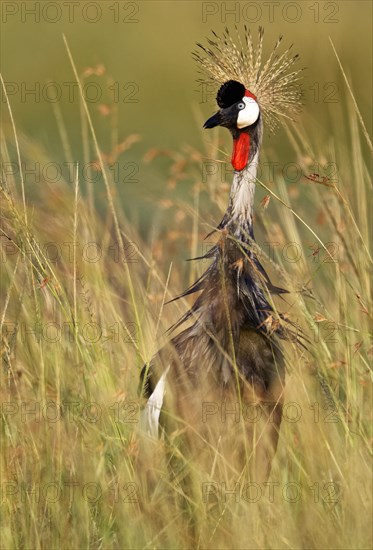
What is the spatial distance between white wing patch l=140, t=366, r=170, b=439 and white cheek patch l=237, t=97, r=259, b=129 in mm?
907

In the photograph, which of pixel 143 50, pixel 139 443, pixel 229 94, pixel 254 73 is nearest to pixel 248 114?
pixel 229 94

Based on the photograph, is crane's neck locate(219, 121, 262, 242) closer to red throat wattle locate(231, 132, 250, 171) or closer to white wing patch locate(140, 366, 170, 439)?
red throat wattle locate(231, 132, 250, 171)

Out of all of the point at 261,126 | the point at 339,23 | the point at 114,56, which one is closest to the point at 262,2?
the point at 339,23

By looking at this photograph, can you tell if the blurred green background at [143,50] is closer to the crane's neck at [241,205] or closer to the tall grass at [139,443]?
the crane's neck at [241,205]

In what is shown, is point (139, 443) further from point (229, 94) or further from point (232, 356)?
point (229, 94)

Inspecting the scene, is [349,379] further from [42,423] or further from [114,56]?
Result: [114,56]

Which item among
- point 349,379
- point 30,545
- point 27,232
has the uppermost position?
point 27,232

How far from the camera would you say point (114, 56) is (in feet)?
43.1

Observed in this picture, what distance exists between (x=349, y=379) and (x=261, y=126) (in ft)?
3.76

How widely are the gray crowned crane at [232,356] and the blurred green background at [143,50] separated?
251 inches

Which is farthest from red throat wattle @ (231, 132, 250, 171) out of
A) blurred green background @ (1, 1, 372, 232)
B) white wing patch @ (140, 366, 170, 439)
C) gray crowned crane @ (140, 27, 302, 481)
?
blurred green background @ (1, 1, 372, 232)

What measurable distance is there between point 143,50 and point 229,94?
925 centimetres

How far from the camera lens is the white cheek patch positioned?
4.02 metres

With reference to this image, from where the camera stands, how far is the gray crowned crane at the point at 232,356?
3.52 metres
